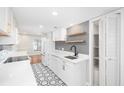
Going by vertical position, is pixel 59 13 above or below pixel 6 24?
above

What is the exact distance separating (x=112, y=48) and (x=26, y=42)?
6226 millimetres

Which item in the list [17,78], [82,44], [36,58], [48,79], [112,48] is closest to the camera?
[17,78]

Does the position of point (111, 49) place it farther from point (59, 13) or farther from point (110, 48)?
point (59, 13)

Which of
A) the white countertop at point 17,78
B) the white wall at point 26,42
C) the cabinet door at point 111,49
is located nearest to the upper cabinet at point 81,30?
the cabinet door at point 111,49

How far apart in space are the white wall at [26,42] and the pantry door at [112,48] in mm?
6048

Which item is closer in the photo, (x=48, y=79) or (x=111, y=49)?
(x=111, y=49)

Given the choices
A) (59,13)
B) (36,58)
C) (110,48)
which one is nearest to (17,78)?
(59,13)

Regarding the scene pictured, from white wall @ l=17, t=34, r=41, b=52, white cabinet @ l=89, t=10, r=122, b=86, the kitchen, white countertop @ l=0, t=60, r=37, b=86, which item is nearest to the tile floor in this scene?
the kitchen

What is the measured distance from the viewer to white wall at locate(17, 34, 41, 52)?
21.5 feet

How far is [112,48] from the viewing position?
6.67ft

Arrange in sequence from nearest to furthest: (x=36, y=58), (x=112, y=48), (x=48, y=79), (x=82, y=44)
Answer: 1. (x=112, y=48)
2. (x=82, y=44)
3. (x=48, y=79)
4. (x=36, y=58)

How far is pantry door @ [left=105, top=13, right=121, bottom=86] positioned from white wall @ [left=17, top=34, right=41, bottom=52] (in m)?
6.05
